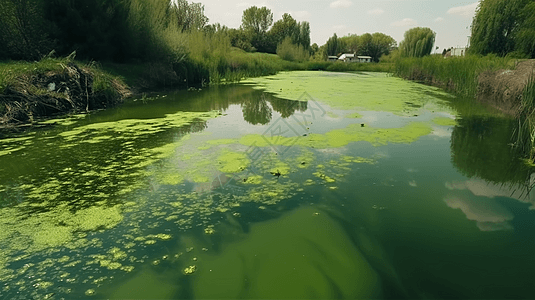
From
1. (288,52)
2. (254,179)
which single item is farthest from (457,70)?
(288,52)

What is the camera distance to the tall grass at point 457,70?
7.98m

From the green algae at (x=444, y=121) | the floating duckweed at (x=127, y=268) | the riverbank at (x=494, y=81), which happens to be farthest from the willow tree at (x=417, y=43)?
the floating duckweed at (x=127, y=268)

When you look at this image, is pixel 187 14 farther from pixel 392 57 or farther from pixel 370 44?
pixel 370 44

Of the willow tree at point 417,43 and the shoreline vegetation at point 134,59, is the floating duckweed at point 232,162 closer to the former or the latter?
the shoreline vegetation at point 134,59

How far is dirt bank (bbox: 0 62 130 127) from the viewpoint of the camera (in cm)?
473

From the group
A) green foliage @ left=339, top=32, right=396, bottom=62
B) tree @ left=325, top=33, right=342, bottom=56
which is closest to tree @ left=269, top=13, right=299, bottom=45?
tree @ left=325, top=33, right=342, bottom=56

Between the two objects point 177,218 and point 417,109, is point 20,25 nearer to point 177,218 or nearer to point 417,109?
Result: point 177,218

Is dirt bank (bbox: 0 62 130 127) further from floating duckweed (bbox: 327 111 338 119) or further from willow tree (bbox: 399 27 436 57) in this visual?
willow tree (bbox: 399 27 436 57)

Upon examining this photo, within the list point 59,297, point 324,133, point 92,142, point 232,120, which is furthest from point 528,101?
point 92,142

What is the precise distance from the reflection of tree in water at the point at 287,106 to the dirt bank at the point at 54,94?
3900mm

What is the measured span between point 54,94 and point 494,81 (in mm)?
10242

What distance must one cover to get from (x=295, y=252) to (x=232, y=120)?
3.81 m

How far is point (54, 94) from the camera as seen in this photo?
5488 millimetres

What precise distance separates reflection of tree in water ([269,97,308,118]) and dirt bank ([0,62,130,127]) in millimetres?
3900
